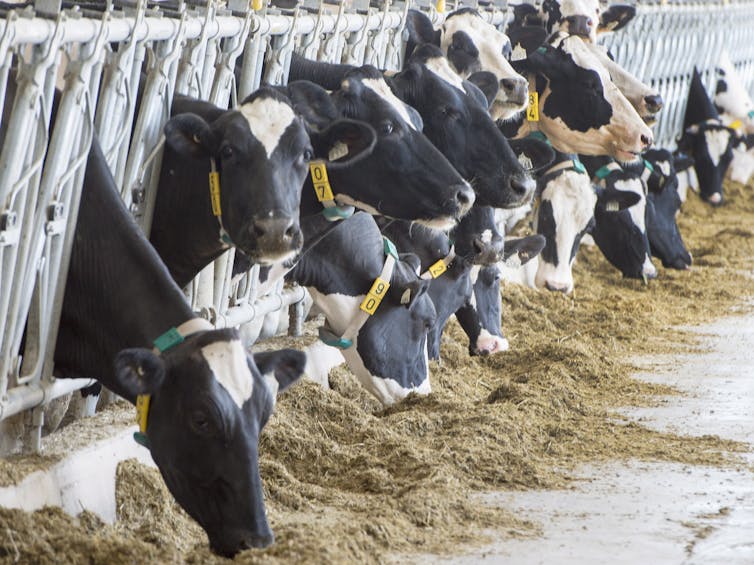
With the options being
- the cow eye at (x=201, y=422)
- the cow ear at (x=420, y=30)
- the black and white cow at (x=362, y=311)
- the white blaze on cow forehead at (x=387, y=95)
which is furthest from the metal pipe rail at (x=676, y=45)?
the cow eye at (x=201, y=422)

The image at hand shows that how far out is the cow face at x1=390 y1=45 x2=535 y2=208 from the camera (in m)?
6.46

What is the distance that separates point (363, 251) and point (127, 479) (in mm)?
2050

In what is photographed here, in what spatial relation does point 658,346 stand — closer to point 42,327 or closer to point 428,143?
point 428,143

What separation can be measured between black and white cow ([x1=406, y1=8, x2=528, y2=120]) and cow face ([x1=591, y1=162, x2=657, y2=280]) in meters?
3.20

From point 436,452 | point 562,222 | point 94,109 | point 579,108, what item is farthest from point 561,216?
point 94,109

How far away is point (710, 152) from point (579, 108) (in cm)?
763

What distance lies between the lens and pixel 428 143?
228 inches

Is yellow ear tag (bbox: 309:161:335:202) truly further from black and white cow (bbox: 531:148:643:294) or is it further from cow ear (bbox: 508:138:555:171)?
black and white cow (bbox: 531:148:643:294)

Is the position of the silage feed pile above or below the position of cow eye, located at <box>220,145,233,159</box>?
below

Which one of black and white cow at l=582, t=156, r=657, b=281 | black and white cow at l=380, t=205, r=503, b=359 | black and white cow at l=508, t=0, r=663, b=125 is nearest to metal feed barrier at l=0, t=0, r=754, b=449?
black and white cow at l=380, t=205, r=503, b=359

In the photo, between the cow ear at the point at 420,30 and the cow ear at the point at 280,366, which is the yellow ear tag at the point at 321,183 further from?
the cow ear at the point at 420,30

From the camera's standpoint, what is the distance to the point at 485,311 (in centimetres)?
812

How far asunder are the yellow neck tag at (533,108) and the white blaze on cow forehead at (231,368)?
5.08m

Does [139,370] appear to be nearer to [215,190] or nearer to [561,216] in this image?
[215,190]
